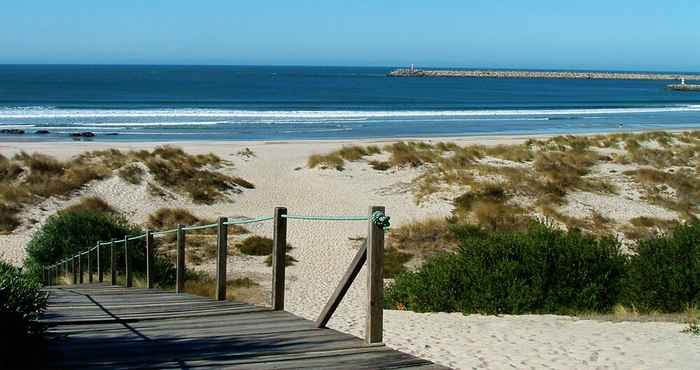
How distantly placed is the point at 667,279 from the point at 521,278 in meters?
1.88

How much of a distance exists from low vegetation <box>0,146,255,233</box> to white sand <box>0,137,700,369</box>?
1.59 ft

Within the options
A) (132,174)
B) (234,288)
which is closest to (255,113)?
(132,174)

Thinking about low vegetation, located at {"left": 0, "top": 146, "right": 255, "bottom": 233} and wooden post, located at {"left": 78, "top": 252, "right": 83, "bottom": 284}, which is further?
low vegetation, located at {"left": 0, "top": 146, "right": 255, "bottom": 233}

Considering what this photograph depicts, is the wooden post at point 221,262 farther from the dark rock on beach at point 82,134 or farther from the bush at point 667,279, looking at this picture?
the dark rock on beach at point 82,134

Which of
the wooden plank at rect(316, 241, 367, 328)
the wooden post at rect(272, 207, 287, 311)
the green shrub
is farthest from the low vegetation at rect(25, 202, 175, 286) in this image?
the wooden plank at rect(316, 241, 367, 328)

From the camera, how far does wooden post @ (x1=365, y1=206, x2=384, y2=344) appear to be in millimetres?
6734

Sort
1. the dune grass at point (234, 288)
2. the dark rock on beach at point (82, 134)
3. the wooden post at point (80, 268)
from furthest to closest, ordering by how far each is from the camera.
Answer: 1. the dark rock on beach at point (82, 134)
2. the wooden post at point (80, 268)
3. the dune grass at point (234, 288)

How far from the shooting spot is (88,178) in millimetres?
27609

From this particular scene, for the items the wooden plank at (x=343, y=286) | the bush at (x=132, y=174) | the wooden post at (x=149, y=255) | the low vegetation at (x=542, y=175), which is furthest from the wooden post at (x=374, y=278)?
the bush at (x=132, y=174)

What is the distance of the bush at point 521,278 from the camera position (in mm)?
11422

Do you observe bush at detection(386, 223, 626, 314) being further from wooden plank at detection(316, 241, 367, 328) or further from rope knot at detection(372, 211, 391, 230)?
rope knot at detection(372, 211, 391, 230)

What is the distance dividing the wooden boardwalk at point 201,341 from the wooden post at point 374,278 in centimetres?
18

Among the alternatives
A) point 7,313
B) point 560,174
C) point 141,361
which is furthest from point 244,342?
point 560,174

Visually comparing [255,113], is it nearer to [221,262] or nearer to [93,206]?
[93,206]
